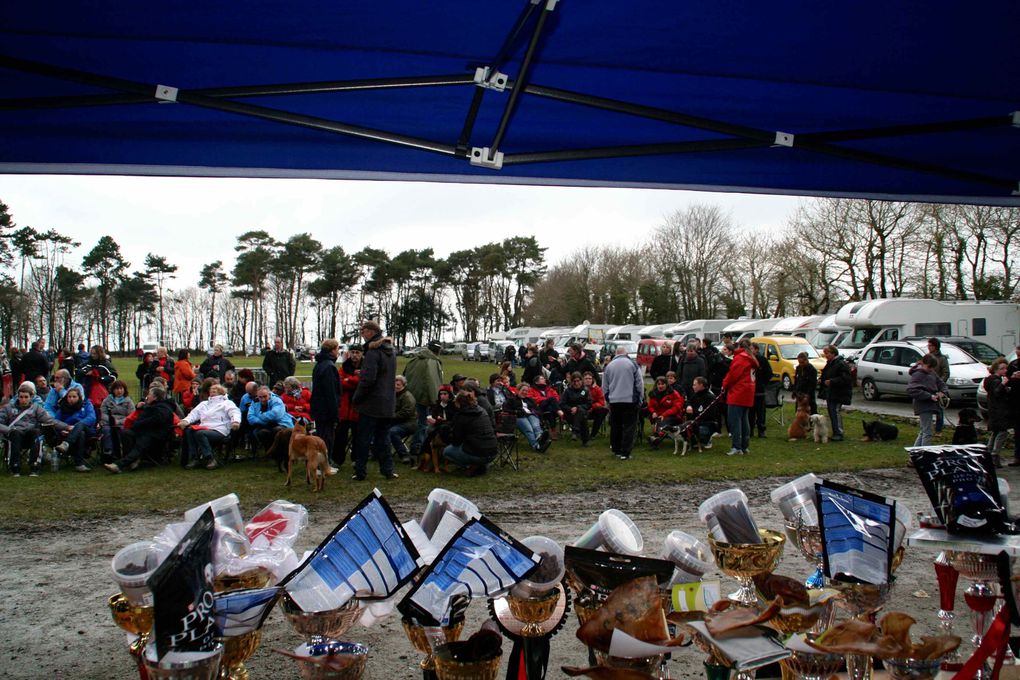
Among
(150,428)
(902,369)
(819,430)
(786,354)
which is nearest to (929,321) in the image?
(786,354)

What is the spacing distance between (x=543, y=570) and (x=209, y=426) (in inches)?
373

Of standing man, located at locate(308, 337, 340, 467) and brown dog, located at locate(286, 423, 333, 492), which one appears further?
standing man, located at locate(308, 337, 340, 467)

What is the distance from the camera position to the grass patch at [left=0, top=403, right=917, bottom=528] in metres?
7.47

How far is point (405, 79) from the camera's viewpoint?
2.51 m

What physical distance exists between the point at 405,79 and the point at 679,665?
288cm

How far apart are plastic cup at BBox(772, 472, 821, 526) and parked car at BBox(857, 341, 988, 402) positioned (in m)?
16.5

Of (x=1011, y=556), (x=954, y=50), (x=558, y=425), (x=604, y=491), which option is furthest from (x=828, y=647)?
(x=558, y=425)

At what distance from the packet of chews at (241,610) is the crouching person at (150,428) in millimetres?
9428

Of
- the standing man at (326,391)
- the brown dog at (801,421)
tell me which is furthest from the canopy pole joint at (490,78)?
the brown dog at (801,421)

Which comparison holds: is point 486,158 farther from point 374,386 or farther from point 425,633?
point 374,386

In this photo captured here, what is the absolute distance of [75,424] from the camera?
10.1 metres

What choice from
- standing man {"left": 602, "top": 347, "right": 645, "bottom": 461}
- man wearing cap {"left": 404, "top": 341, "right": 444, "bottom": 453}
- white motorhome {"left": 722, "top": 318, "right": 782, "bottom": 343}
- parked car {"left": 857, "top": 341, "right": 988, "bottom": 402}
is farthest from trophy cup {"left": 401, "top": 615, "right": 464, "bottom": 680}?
white motorhome {"left": 722, "top": 318, "right": 782, "bottom": 343}

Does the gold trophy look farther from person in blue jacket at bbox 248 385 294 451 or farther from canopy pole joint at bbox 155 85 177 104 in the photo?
person in blue jacket at bbox 248 385 294 451

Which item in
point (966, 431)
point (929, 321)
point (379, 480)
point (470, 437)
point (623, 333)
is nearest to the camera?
point (379, 480)
